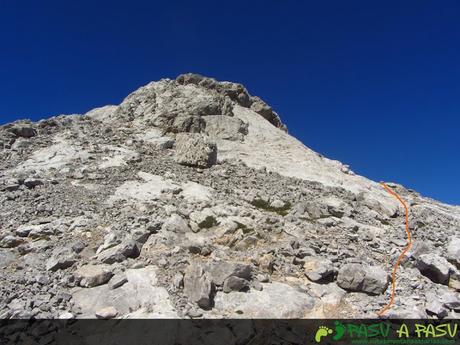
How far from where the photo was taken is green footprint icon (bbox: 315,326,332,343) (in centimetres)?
892

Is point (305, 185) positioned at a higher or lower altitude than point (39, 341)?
higher

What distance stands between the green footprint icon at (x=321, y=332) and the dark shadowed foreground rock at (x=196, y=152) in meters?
14.5

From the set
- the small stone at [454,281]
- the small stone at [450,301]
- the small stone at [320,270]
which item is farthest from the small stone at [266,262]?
the small stone at [454,281]

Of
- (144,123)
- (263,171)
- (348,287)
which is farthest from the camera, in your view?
(144,123)

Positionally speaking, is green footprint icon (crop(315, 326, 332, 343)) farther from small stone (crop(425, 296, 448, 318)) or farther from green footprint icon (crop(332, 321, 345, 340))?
small stone (crop(425, 296, 448, 318))

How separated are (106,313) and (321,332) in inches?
226

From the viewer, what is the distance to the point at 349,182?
2398 centimetres

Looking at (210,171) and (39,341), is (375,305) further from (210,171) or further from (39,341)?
(210,171)

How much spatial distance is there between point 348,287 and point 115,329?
23.6 ft

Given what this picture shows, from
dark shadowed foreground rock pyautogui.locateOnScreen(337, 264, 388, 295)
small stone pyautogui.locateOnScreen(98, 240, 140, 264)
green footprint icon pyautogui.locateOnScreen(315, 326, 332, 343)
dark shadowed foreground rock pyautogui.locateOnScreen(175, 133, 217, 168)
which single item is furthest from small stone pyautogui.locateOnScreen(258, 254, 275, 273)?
dark shadowed foreground rock pyautogui.locateOnScreen(175, 133, 217, 168)

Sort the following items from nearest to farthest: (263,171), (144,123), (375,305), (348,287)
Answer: (375,305) → (348,287) → (263,171) → (144,123)

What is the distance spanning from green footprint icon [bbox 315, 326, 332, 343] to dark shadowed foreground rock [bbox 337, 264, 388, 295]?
2270mm

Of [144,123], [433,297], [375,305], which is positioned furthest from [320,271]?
[144,123]

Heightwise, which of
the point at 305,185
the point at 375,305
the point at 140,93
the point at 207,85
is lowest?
the point at 375,305
